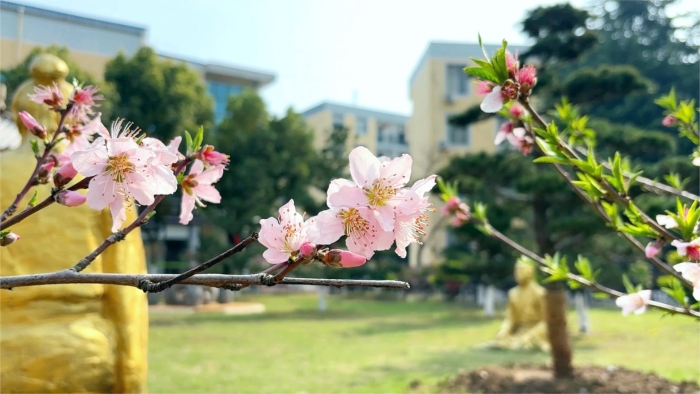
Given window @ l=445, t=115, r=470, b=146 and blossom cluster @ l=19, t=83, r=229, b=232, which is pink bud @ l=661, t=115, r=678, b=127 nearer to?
blossom cluster @ l=19, t=83, r=229, b=232

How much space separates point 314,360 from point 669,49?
54.2 ft

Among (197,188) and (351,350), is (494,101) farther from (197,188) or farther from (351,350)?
(351,350)

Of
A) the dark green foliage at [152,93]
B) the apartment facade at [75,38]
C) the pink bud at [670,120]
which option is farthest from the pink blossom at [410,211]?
the dark green foliage at [152,93]

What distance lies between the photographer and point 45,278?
816 millimetres

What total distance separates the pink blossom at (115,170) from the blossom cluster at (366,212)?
8.1 inches

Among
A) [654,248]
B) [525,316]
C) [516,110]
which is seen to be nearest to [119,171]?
[654,248]

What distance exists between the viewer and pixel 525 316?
8258mm

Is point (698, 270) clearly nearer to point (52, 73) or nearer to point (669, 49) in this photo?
point (52, 73)

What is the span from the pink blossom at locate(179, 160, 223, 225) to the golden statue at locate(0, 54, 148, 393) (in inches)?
35.9

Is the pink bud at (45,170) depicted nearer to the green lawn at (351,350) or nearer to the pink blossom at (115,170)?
the pink blossom at (115,170)

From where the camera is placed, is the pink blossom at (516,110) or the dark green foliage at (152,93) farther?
the dark green foliage at (152,93)

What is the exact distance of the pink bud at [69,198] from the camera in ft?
3.12

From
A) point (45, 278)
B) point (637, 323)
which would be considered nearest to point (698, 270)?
point (45, 278)

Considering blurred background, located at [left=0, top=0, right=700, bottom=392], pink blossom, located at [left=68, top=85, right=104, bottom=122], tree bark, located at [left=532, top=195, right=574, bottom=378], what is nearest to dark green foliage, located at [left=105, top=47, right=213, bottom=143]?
blurred background, located at [left=0, top=0, right=700, bottom=392]
